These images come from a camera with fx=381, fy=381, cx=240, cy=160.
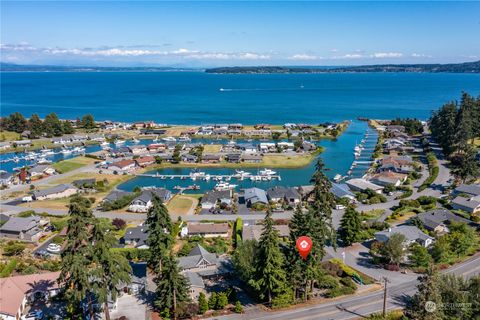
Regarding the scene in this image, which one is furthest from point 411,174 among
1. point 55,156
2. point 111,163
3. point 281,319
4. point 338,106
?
point 338,106

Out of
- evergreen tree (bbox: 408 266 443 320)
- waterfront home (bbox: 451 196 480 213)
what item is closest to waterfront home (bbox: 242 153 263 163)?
waterfront home (bbox: 451 196 480 213)

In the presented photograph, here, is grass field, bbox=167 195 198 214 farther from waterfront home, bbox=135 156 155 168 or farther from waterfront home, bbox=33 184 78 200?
waterfront home, bbox=135 156 155 168

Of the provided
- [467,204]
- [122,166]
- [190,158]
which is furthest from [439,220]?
[122,166]

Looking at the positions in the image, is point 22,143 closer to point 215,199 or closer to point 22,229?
point 22,229

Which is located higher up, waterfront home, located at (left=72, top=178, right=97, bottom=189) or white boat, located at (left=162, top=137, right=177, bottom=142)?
white boat, located at (left=162, top=137, right=177, bottom=142)

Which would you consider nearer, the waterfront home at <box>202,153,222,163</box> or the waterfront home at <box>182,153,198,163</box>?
the waterfront home at <box>202,153,222,163</box>

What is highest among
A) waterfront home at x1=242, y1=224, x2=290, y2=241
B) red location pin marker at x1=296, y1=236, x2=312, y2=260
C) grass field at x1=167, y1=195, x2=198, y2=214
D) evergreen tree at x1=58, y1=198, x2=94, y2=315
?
evergreen tree at x1=58, y1=198, x2=94, y2=315

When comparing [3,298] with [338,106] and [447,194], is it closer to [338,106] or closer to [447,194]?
[447,194]
